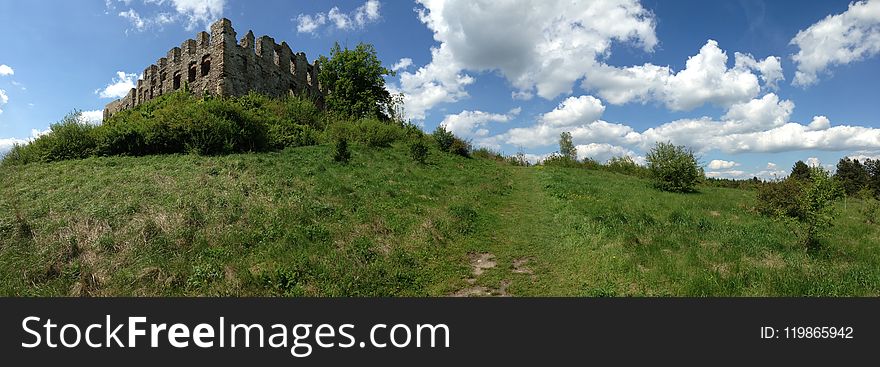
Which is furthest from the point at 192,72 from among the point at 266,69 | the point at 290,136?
the point at 290,136

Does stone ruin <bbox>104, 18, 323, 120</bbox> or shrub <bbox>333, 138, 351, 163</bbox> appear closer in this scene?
shrub <bbox>333, 138, 351, 163</bbox>

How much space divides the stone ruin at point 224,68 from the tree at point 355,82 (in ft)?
11.3

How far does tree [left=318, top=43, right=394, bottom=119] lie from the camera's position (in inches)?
1597

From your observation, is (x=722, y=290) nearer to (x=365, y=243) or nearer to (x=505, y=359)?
(x=505, y=359)

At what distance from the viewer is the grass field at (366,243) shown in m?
7.93

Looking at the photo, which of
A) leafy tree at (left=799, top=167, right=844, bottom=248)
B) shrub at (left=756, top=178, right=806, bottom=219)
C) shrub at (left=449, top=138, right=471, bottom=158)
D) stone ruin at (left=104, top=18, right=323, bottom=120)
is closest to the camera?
leafy tree at (left=799, top=167, right=844, bottom=248)

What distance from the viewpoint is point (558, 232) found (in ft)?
40.0

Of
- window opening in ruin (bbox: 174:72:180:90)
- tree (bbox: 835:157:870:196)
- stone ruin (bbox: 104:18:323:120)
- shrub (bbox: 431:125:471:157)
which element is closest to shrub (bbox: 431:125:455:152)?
shrub (bbox: 431:125:471:157)

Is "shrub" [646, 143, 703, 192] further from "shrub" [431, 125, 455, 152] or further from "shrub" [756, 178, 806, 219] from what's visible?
"shrub" [431, 125, 455, 152]

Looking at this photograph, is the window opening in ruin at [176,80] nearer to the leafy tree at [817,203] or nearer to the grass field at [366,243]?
the grass field at [366,243]

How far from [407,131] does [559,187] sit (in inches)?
794

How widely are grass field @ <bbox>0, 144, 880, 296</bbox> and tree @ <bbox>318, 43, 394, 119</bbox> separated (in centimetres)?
2415

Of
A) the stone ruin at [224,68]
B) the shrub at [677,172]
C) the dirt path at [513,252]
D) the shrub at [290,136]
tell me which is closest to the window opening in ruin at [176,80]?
the stone ruin at [224,68]

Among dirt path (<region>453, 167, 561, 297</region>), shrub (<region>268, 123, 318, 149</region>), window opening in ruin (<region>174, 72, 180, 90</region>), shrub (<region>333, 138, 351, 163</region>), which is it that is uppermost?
window opening in ruin (<region>174, 72, 180, 90</region>)
